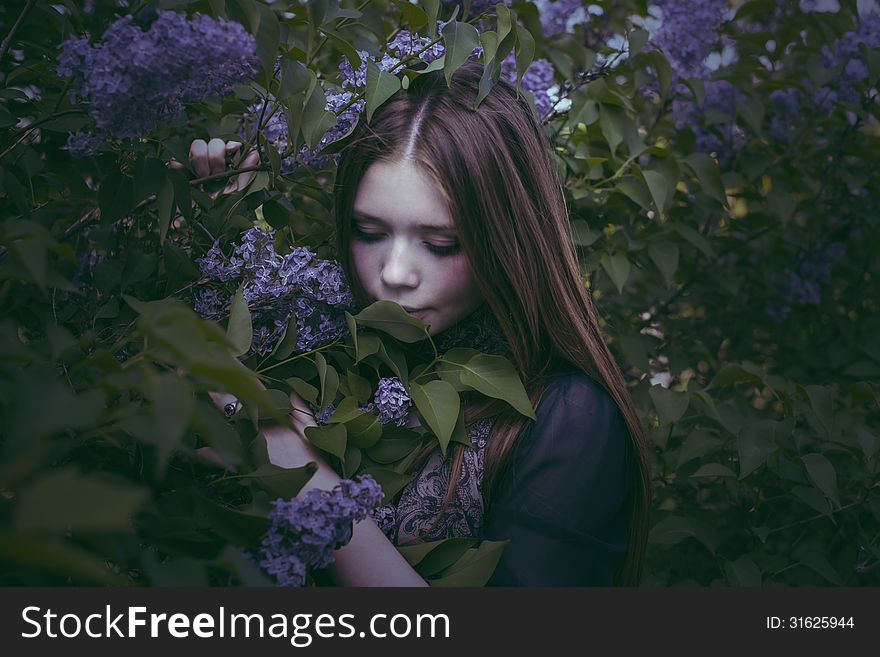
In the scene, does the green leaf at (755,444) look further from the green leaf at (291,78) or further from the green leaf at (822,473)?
the green leaf at (291,78)

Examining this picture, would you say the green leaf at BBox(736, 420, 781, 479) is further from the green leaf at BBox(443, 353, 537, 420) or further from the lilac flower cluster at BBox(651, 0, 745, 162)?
the lilac flower cluster at BBox(651, 0, 745, 162)

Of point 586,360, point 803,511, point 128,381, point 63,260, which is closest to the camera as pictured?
point 128,381

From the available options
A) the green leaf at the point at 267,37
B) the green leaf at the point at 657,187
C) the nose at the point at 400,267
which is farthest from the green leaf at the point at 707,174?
the green leaf at the point at 267,37

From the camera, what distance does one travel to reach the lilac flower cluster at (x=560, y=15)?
1800 mm

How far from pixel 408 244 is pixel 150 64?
0.42m

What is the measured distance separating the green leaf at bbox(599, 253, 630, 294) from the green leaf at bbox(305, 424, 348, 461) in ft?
2.31

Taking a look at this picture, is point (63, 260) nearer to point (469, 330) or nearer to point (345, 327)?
point (345, 327)

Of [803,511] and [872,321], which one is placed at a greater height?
[872,321]

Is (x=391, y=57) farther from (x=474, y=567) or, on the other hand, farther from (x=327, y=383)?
(x=474, y=567)

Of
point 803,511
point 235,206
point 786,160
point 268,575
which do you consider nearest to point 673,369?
point 803,511

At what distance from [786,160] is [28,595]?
5.71 feet

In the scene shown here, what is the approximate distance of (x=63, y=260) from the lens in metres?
1.08

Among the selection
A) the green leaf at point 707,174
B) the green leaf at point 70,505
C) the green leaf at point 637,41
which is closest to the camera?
the green leaf at point 70,505

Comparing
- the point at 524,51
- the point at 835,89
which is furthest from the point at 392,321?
the point at 835,89
